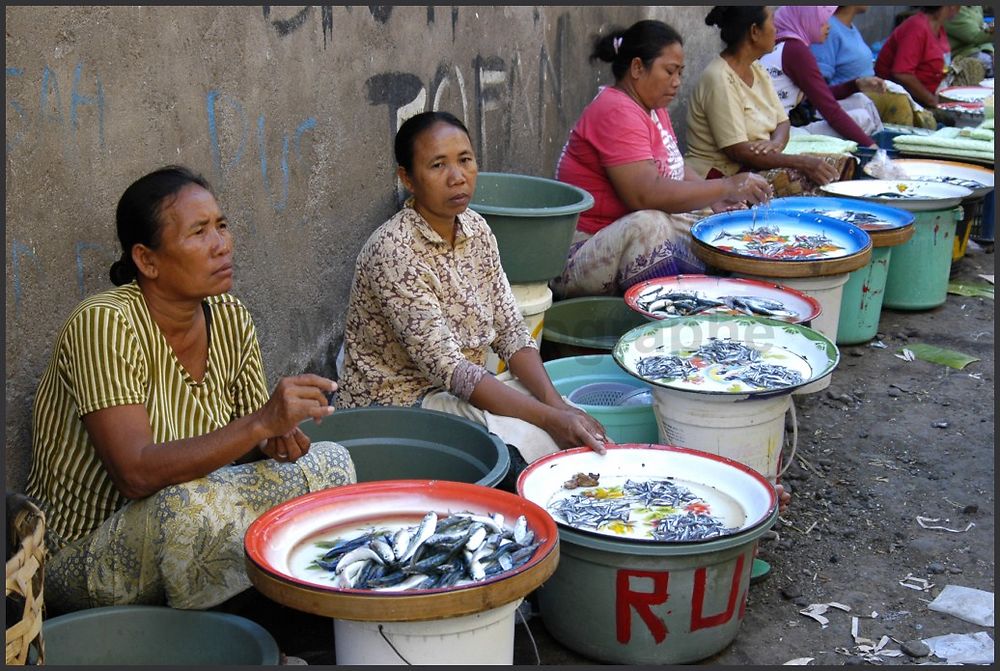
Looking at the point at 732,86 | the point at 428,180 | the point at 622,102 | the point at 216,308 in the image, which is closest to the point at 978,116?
the point at 732,86

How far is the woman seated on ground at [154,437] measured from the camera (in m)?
2.75

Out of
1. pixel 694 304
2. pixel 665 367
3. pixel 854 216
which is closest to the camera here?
pixel 665 367

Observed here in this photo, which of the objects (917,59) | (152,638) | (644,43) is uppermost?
(644,43)

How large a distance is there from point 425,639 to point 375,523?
0.50 m

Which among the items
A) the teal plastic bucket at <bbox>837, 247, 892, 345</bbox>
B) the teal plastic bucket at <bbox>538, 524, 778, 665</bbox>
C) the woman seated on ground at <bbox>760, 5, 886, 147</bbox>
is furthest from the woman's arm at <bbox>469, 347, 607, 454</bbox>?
the woman seated on ground at <bbox>760, 5, 886, 147</bbox>

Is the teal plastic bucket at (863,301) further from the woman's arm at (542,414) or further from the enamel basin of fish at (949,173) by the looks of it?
the woman's arm at (542,414)

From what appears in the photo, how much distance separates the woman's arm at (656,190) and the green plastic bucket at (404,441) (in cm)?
204

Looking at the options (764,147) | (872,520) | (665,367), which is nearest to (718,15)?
(764,147)

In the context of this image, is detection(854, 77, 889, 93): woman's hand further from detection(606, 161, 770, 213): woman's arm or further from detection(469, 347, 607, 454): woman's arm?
detection(469, 347, 607, 454): woman's arm

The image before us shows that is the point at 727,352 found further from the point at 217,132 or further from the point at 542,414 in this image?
the point at 217,132

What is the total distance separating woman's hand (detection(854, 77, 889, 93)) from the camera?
883cm

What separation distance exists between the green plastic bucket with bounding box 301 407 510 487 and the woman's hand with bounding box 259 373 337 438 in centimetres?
90

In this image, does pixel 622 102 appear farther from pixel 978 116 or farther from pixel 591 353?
pixel 978 116

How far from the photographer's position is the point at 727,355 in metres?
4.17
